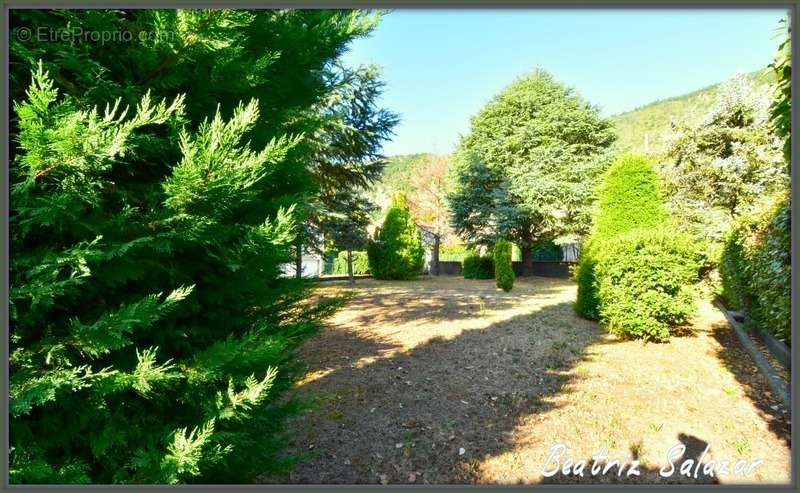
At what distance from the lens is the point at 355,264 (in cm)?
2700

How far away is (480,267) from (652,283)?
15.9 metres

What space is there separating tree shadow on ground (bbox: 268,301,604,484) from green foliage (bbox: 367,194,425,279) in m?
13.3

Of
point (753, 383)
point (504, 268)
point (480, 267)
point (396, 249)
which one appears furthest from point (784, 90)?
point (480, 267)

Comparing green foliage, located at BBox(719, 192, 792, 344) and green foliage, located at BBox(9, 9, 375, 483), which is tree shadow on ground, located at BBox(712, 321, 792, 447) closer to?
green foliage, located at BBox(719, 192, 792, 344)

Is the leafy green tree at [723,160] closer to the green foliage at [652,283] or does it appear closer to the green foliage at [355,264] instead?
the green foliage at [652,283]

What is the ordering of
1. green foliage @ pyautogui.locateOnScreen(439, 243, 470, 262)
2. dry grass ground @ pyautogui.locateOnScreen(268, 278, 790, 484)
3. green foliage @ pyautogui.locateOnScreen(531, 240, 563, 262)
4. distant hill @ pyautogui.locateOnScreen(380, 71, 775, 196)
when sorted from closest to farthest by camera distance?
1. dry grass ground @ pyautogui.locateOnScreen(268, 278, 790, 484)
2. distant hill @ pyautogui.locateOnScreen(380, 71, 775, 196)
3. green foliage @ pyautogui.locateOnScreen(531, 240, 563, 262)
4. green foliage @ pyautogui.locateOnScreen(439, 243, 470, 262)

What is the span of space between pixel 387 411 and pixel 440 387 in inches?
33.2

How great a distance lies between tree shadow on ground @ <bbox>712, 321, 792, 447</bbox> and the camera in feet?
12.9

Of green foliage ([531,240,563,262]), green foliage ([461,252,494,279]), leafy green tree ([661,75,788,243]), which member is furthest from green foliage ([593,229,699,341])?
green foliage ([531,240,563,262])

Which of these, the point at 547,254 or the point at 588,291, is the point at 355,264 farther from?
the point at 588,291

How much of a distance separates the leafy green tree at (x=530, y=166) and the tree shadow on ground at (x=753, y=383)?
46.8 feet

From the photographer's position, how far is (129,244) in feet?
5.08

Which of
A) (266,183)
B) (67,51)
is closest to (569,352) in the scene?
(266,183)

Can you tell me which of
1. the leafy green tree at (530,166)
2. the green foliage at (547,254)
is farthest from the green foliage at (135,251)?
the green foliage at (547,254)
